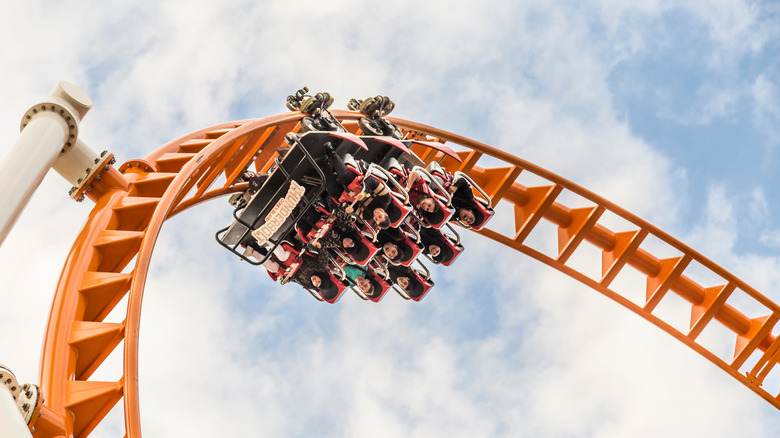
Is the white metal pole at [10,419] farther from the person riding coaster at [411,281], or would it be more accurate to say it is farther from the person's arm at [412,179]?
the person riding coaster at [411,281]

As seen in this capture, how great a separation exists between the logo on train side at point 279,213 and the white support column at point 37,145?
2.34 metres

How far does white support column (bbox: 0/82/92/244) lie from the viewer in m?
4.81

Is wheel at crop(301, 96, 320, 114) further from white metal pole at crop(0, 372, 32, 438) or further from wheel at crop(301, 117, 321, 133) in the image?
white metal pole at crop(0, 372, 32, 438)

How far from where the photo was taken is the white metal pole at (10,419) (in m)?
3.44

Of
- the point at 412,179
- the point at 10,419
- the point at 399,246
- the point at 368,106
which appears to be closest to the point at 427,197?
the point at 412,179

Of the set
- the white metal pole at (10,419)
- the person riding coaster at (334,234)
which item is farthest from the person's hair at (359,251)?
the white metal pole at (10,419)

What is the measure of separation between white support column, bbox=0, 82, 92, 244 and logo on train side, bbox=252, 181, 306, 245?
7.69 feet

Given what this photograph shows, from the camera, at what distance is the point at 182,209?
27.1ft

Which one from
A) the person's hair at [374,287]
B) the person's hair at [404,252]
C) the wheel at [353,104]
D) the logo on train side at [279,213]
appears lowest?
the logo on train side at [279,213]

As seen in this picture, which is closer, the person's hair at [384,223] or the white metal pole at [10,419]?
the white metal pole at [10,419]

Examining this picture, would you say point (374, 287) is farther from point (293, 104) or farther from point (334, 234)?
point (293, 104)

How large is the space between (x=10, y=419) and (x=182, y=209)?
191 inches

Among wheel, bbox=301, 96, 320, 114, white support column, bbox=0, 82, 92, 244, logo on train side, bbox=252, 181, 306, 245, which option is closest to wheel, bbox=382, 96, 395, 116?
wheel, bbox=301, 96, 320, 114

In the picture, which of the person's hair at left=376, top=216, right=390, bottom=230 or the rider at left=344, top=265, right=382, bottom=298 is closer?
the person's hair at left=376, top=216, right=390, bottom=230
